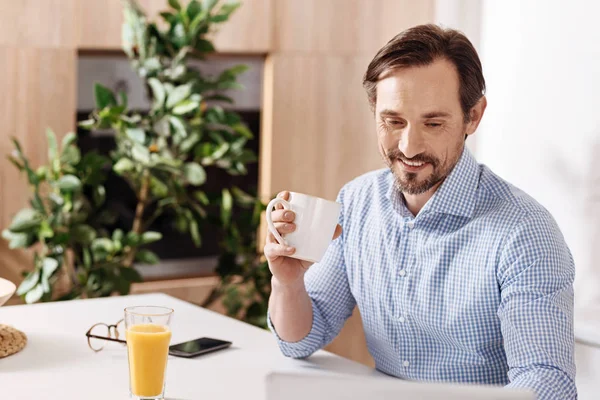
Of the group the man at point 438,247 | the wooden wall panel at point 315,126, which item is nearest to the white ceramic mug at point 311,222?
the man at point 438,247

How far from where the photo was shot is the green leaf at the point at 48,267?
262cm

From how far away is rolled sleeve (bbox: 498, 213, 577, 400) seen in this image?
4.60ft

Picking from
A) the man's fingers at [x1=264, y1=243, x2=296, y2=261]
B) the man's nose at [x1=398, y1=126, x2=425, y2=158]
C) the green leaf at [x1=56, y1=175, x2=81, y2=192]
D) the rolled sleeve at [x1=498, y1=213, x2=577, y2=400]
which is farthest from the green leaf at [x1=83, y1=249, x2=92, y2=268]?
the rolled sleeve at [x1=498, y1=213, x2=577, y2=400]

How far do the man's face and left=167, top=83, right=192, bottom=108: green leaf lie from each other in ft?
3.82

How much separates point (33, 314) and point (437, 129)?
0.93 m

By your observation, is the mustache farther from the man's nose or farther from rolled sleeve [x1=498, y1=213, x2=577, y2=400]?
rolled sleeve [x1=498, y1=213, x2=577, y2=400]

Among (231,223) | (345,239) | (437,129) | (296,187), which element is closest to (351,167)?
(296,187)

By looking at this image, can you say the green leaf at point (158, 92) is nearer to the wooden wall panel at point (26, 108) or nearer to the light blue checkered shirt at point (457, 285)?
the wooden wall panel at point (26, 108)

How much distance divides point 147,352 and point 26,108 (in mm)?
1790

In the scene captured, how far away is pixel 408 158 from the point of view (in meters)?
1.63

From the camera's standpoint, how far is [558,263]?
4.98 feet

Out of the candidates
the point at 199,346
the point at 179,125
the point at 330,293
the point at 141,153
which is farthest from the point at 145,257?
the point at 199,346

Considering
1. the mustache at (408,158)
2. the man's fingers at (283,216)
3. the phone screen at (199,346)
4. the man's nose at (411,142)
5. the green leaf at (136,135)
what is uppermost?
the man's nose at (411,142)

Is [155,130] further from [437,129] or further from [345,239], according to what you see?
[437,129]
